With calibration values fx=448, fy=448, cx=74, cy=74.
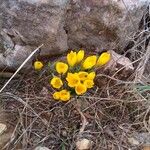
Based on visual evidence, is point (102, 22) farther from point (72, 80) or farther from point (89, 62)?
point (72, 80)

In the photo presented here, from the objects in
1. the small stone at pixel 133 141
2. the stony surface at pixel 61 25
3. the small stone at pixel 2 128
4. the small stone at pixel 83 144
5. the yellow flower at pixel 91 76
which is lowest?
the small stone at pixel 133 141

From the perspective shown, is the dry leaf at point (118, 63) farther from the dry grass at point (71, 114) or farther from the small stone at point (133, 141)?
the small stone at point (133, 141)

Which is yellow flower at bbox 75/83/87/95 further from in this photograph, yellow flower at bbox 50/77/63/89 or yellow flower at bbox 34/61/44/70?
yellow flower at bbox 34/61/44/70

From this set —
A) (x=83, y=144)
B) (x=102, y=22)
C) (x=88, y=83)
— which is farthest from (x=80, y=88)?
(x=102, y=22)

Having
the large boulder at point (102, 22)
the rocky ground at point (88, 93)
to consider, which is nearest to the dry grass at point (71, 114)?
the rocky ground at point (88, 93)

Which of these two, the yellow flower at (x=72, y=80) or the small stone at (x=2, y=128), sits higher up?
the yellow flower at (x=72, y=80)

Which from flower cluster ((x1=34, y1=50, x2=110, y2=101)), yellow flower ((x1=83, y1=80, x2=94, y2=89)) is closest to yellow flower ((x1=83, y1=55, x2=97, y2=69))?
flower cluster ((x1=34, y1=50, x2=110, y2=101))

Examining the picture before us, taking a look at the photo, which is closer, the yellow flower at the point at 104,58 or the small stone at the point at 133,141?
the small stone at the point at 133,141
